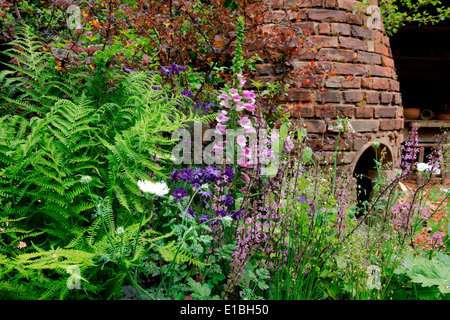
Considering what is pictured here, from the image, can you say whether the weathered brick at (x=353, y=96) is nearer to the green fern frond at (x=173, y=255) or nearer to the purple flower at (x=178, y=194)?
the purple flower at (x=178, y=194)

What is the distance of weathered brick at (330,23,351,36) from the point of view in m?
3.19

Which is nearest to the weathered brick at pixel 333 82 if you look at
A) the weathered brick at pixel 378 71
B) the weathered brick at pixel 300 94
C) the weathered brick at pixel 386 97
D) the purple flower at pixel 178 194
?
the weathered brick at pixel 300 94

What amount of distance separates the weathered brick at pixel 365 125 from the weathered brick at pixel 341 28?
869 mm

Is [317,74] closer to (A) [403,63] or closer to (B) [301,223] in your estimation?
(B) [301,223]

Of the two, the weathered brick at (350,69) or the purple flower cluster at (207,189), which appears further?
the weathered brick at (350,69)

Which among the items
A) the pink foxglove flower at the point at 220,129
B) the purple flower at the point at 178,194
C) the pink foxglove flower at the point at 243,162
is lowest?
the purple flower at the point at 178,194

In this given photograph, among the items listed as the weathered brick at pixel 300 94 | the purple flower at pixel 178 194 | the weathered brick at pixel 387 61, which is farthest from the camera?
the weathered brick at pixel 387 61

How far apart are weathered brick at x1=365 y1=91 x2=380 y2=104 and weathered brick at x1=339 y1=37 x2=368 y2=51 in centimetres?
45

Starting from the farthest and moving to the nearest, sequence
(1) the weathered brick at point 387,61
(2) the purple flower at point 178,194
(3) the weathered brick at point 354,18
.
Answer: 1. (1) the weathered brick at point 387,61
2. (3) the weathered brick at point 354,18
3. (2) the purple flower at point 178,194

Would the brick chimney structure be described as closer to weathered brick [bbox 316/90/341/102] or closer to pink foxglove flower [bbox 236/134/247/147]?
weathered brick [bbox 316/90/341/102]

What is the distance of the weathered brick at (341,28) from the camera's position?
3.19 meters

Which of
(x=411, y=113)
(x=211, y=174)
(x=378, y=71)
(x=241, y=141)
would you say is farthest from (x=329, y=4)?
(x=411, y=113)
